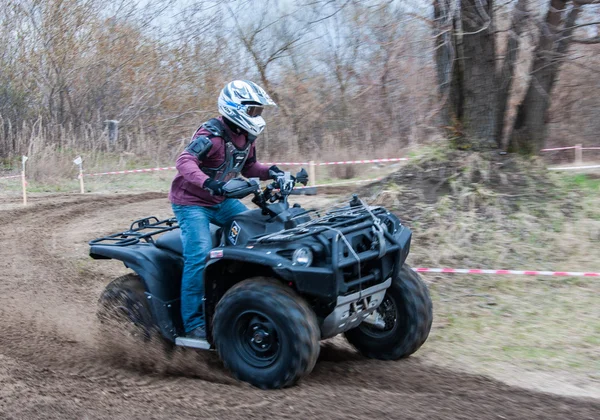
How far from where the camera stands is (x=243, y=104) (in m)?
5.49

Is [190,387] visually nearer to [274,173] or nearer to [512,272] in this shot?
[274,173]

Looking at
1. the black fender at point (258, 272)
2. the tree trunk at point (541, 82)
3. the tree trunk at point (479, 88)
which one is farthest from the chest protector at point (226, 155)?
the tree trunk at point (541, 82)

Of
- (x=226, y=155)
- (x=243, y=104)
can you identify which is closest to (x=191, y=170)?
(x=226, y=155)

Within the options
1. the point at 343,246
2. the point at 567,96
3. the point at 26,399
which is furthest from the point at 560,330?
the point at 567,96

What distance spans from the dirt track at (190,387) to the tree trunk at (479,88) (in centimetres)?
504

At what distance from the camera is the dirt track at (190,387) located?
14.4 ft

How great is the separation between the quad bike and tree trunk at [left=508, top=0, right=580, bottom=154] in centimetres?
568

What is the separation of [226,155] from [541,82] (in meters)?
7.18

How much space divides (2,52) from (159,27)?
549 centimetres

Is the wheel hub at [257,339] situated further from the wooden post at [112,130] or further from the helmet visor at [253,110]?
the wooden post at [112,130]

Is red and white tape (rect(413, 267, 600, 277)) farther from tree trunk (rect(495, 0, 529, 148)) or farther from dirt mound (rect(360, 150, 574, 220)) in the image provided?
tree trunk (rect(495, 0, 529, 148))

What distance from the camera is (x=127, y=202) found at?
587 inches

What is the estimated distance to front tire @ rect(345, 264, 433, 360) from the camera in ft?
17.9

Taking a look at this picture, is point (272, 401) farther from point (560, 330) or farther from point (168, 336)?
point (560, 330)
